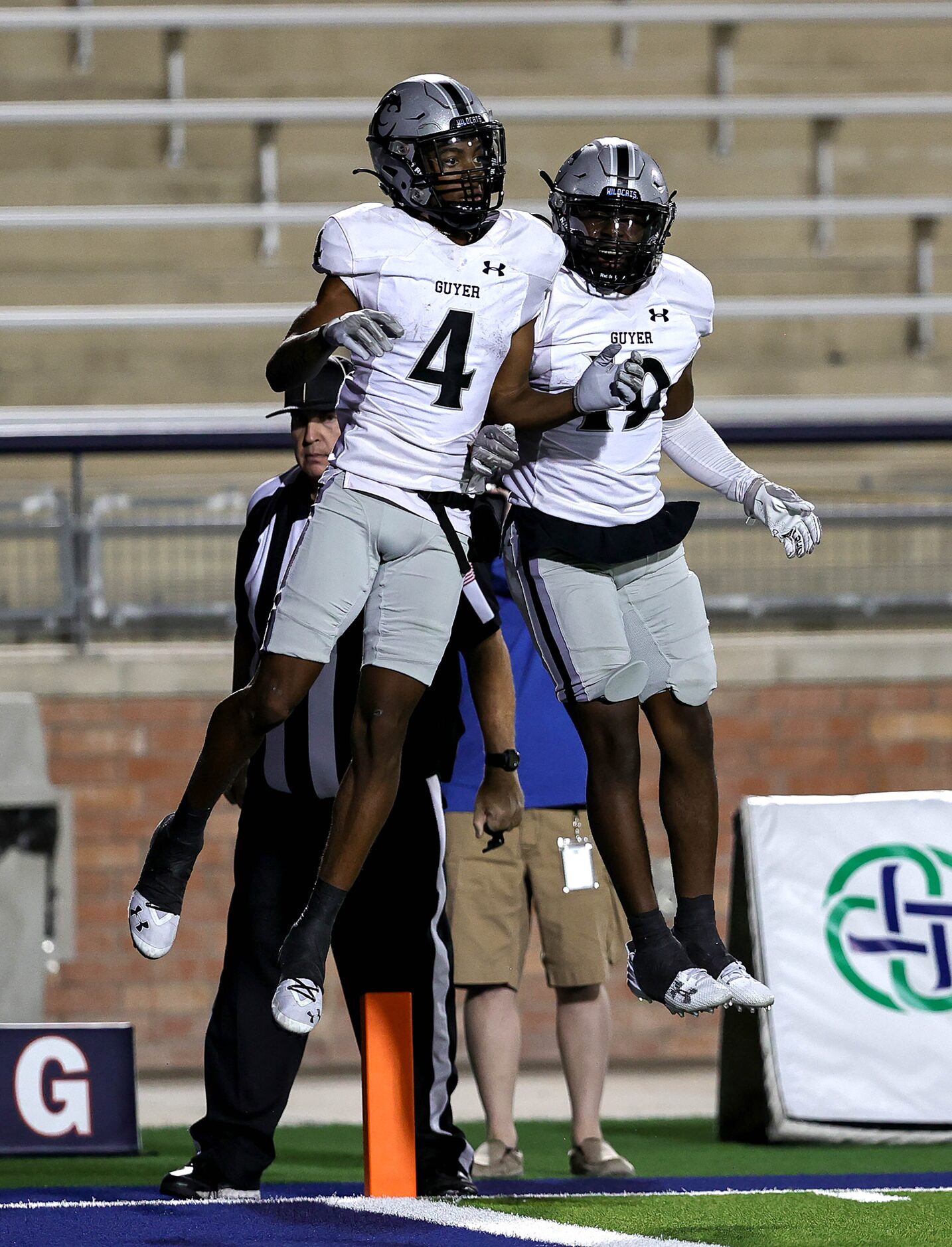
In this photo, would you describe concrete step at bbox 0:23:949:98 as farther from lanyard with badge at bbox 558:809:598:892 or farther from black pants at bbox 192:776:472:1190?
black pants at bbox 192:776:472:1190

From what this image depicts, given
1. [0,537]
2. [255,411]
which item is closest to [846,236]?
[255,411]

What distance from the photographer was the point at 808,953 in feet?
20.1

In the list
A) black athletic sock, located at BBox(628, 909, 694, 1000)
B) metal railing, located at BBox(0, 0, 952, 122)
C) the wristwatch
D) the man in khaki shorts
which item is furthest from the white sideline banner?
metal railing, located at BBox(0, 0, 952, 122)

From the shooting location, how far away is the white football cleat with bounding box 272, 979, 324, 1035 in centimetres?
423

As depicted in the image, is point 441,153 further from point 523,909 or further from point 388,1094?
point 523,909

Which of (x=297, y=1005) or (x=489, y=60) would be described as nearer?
(x=297, y=1005)

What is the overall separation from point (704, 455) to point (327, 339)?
3.76ft

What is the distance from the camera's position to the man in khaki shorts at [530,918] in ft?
17.8

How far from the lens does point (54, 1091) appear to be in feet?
18.3

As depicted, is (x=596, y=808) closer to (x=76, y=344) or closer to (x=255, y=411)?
(x=255, y=411)

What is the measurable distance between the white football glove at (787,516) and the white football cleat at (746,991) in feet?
3.11

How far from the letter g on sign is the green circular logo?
2180mm

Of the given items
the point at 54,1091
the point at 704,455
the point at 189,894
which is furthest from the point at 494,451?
the point at 189,894

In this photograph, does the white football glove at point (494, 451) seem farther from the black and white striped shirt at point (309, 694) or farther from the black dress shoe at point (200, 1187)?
the black dress shoe at point (200, 1187)
